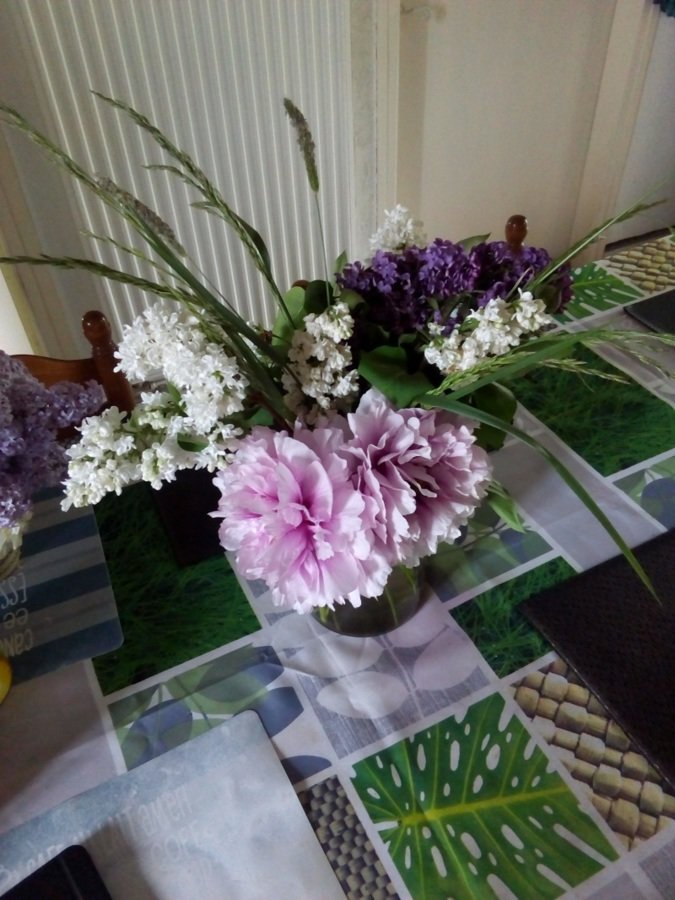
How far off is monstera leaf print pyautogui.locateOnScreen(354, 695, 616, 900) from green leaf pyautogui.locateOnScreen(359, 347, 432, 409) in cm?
31

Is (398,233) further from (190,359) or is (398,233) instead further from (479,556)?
(479,556)

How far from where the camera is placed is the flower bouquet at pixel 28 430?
530 millimetres

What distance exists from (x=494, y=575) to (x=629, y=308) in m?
0.58

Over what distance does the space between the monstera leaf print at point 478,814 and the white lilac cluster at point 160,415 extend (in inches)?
12.7

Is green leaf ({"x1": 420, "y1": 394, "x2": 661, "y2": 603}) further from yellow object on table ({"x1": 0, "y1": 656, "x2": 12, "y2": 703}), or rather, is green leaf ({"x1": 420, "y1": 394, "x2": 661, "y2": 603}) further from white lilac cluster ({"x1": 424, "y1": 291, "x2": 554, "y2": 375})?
yellow object on table ({"x1": 0, "y1": 656, "x2": 12, "y2": 703})

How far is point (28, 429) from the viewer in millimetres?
562

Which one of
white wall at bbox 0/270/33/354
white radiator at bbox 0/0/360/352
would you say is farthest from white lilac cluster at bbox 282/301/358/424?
white wall at bbox 0/270/33/354

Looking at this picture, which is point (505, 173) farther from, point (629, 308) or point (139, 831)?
point (139, 831)

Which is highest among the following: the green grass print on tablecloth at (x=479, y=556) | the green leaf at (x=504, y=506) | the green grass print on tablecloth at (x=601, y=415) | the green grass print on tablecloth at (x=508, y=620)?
the green leaf at (x=504, y=506)

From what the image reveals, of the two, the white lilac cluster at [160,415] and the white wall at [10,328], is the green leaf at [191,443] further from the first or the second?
the white wall at [10,328]

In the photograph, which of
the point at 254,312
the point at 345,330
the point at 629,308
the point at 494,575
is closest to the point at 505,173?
the point at 254,312

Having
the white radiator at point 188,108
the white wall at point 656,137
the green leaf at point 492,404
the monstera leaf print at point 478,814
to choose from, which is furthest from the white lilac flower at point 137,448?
the white wall at point 656,137

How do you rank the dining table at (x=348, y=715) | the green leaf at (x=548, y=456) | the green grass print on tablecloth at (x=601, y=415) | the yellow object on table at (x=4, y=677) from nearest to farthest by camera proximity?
the green leaf at (x=548, y=456) → the dining table at (x=348, y=715) → the yellow object on table at (x=4, y=677) → the green grass print on tablecloth at (x=601, y=415)

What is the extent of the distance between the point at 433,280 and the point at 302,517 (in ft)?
0.68
